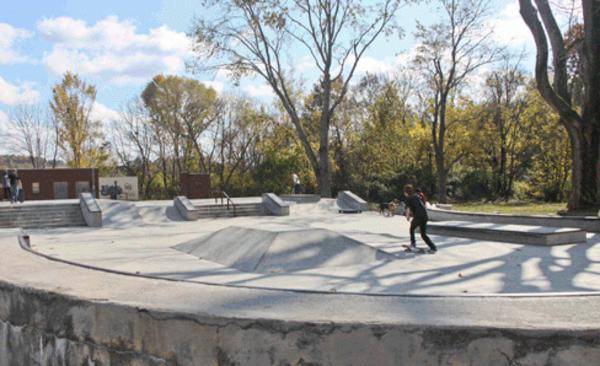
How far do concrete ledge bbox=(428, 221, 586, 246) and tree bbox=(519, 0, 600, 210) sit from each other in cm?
590

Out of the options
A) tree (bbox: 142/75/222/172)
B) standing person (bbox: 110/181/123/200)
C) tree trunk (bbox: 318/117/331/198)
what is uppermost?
tree (bbox: 142/75/222/172)

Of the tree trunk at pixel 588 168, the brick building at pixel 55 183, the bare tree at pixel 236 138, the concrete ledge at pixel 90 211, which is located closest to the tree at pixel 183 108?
the bare tree at pixel 236 138

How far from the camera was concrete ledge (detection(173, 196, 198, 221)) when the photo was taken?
22.4 metres

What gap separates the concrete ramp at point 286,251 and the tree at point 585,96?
10507mm

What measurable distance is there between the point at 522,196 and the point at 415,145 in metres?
9.03

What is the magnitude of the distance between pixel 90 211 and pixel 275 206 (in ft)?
27.0

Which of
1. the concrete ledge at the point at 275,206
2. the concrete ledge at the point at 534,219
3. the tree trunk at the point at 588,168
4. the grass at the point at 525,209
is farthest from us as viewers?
the concrete ledge at the point at 275,206

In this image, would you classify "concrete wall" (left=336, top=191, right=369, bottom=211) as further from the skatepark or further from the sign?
the skatepark

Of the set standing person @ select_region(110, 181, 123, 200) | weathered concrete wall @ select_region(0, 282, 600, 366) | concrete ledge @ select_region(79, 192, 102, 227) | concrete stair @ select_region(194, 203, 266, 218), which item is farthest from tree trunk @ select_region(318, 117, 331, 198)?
weathered concrete wall @ select_region(0, 282, 600, 366)

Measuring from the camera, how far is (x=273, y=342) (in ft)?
11.7

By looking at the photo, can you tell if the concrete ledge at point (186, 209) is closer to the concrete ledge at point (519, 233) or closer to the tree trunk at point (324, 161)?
the tree trunk at point (324, 161)

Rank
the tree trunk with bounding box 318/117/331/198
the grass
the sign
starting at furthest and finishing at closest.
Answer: the sign
the tree trunk with bounding box 318/117/331/198
the grass

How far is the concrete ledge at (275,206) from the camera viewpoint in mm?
24312

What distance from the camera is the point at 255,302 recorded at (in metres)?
4.05
